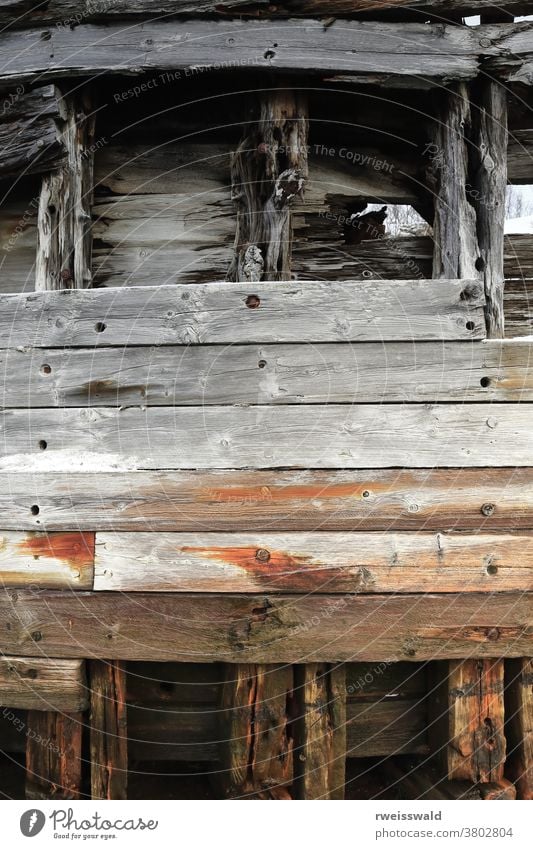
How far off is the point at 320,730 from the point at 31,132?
337cm

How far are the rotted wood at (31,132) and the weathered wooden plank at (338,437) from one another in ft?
4.87

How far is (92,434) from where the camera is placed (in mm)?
3670

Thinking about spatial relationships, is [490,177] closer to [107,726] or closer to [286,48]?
[286,48]

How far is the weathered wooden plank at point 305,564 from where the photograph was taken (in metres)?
3.61

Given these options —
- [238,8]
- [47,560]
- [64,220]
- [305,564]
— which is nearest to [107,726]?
[47,560]

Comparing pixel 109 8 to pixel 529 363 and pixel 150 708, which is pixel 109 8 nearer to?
pixel 529 363

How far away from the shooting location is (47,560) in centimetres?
366

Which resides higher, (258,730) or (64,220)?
(64,220)

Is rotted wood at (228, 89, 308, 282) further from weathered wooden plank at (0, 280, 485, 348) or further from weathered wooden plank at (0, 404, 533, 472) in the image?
weathered wooden plank at (0, 404, 533, 472)

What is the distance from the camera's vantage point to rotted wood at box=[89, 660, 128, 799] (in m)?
3.69

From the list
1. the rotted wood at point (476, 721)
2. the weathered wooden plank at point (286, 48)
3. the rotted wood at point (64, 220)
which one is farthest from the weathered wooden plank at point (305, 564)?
the weathered wooden plank at point (286, 48)

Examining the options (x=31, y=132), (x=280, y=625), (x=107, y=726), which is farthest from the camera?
(x=31, y=132)

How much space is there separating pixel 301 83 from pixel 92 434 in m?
2.15

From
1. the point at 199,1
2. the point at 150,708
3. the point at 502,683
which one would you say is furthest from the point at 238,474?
the point at 199,1
